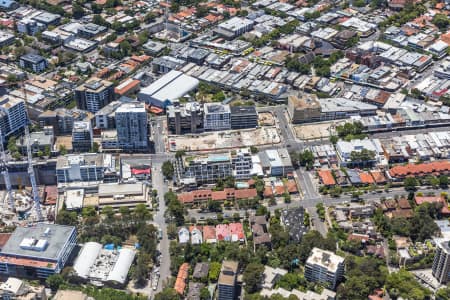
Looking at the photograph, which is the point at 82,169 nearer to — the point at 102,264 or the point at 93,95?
the point at 102,264

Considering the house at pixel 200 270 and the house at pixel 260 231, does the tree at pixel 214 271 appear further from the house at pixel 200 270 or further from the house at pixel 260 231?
the house at pixel 260 231

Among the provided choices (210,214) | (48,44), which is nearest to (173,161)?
(210,214)

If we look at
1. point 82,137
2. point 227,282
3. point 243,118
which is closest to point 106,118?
point 82,137

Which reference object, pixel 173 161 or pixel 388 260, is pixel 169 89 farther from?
pixel 388 260

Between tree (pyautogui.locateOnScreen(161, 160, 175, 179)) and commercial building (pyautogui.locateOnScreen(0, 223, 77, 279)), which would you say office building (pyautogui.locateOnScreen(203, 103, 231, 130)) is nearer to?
tree (pyautogui.locateOnScreen(161, 160, 175, 179))

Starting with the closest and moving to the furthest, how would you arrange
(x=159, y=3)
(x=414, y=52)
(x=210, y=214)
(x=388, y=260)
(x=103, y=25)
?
(x=388, y=260) < (x=210, y=214) < (x=414, y=52) < (x=103, y=25) < (x=159, y=3)
